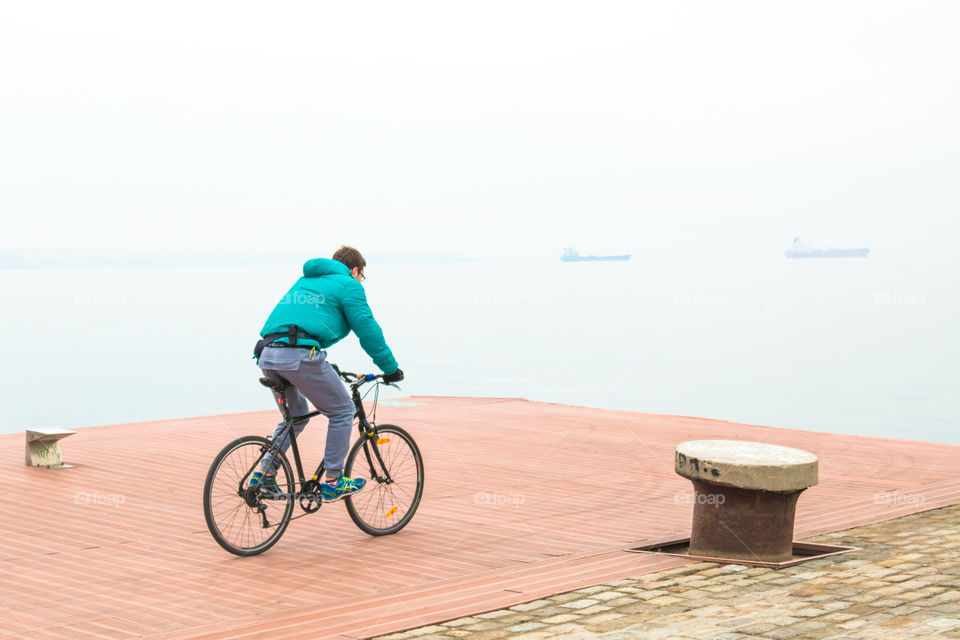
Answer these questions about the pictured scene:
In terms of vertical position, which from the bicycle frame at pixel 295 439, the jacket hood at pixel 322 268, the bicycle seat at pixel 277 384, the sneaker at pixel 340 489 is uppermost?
the jacket hood at pixel 322 268

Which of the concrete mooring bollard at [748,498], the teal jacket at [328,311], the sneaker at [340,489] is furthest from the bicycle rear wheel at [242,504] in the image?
the concrete mooring bollard at [748,498]

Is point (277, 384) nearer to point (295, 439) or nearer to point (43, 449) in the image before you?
point (295, 439)

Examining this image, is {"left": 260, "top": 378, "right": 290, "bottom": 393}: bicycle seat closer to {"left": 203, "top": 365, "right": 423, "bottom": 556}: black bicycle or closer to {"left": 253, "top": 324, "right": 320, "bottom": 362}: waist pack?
{"left": 203, "top": 365, "right": 423, "bottom": 556}: black bicycle

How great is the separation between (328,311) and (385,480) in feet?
4.22

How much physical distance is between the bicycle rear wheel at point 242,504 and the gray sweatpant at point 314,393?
0.41 ft

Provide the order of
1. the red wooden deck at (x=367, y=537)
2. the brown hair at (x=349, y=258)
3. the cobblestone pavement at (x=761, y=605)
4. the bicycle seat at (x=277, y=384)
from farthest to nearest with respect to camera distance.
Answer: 1. the brown hair at (x=349, y=258)
2. the bicycle seat at (x=277, y=384)
3. the red wooden deck at (x=367, y=537)
4. the cobblestone pavement at (x=761, y=605)

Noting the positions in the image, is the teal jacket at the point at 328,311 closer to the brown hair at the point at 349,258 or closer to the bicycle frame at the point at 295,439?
the brown hair at the point at 349,258

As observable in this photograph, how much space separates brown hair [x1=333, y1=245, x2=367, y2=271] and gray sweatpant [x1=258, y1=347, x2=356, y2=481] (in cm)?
69

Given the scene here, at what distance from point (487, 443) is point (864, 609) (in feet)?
22.6

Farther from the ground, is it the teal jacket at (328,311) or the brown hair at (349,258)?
the brown hair at (349,258)

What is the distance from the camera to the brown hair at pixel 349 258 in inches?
290

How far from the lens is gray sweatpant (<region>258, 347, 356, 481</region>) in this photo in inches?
269

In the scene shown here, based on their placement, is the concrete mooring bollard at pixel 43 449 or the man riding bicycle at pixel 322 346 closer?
the man riding bicycle at pixel 322 346

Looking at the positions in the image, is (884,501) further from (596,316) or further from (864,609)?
(596,316)
